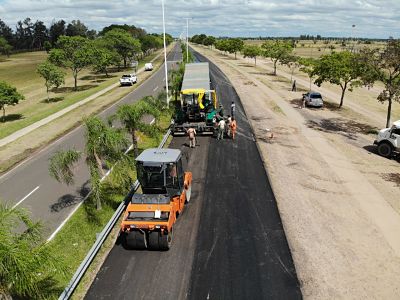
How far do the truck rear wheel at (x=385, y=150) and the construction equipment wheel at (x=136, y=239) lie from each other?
19723 mm

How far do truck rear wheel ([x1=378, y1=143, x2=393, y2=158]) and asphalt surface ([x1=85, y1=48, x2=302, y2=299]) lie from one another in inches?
436

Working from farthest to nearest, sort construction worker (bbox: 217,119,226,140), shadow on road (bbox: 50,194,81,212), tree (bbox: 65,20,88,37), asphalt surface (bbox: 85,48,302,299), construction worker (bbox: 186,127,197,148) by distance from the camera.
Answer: tree (bbox: 65,20,88,37) < construction worker (bbox: 217,119,226,140) < construction worker (bbox: 186,127,197,148) < shadow on road (bbox: 50,194,81,212) < asphalt surface (bbox: 85,48,302,299)

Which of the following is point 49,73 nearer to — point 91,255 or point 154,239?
point 91,255

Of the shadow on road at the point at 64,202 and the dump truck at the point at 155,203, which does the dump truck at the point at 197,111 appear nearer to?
the shadow on road at the point at 64,202

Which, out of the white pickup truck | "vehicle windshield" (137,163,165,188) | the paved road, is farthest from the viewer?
the white pickup truck

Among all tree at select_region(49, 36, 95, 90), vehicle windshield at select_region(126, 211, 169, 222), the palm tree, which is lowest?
vehicle windshield at select_region(126, 211, 169, 222)

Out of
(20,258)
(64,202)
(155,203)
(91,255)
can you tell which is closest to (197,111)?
(64,202)

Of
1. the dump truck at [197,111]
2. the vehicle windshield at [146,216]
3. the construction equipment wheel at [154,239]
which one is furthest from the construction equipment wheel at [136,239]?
the dump truck at [197,111]

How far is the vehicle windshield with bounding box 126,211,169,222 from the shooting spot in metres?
13.5

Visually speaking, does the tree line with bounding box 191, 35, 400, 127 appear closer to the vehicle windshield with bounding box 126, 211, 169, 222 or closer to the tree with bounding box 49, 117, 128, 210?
the tree with bounding box 49, 117, 128, 210

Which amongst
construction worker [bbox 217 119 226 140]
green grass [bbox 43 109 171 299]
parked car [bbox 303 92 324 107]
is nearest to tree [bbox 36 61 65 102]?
construction worker [bbox 217 119 226 140]

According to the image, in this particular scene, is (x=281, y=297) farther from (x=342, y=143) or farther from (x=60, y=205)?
(x=342, y=143)

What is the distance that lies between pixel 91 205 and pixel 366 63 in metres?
25.3

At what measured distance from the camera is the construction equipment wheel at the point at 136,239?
1336 cm
